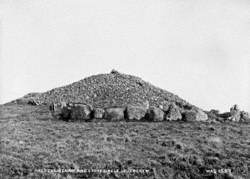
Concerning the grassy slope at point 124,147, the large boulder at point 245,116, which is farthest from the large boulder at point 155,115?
the large boulder at point 245,116

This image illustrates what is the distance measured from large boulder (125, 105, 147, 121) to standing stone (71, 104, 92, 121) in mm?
2675

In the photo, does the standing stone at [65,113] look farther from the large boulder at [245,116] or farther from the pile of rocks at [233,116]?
the large boulder at [245,116]

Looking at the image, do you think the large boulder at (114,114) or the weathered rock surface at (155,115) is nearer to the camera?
the large boulder at (114,114)

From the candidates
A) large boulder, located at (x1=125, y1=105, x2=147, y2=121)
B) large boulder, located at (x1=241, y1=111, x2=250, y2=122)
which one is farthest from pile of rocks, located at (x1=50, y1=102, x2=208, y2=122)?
large boulder, located at (x1=241, y1=111, x2=250, y2=122)

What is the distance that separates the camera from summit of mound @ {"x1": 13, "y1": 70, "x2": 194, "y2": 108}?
3434 cm

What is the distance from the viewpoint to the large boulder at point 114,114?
2789 cm

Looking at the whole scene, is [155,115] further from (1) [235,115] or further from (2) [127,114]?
(1) [235,115]

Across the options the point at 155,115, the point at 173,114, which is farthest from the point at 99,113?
the point at 173,114

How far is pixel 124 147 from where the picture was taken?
2031cm

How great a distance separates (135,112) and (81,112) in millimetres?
3757

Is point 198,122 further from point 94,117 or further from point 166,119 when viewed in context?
point 94,117

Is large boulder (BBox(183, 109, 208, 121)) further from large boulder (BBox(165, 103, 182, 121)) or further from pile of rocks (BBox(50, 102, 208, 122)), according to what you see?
large boulder (BBox(165, 103, 182, 121))

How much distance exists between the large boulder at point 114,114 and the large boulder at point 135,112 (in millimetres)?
422

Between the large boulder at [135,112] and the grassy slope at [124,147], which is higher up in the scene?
the large boulder at [135,112]
